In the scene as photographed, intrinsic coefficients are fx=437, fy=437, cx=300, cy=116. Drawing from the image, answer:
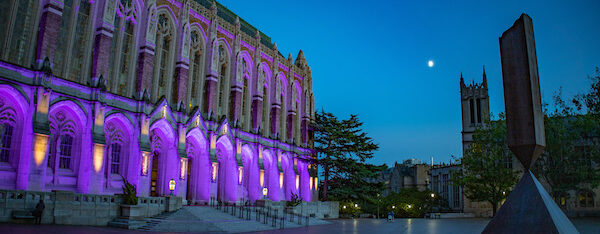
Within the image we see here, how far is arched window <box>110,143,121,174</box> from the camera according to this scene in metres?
29.9

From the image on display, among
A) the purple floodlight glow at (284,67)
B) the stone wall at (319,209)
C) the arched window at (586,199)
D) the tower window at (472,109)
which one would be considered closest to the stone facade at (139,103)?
the purple floodlight glow at (284,67)

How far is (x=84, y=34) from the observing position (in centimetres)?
2939

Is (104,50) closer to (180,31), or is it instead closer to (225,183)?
(180,31)

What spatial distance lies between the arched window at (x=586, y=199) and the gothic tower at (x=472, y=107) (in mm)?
15559

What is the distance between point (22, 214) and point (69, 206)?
84.8 inches

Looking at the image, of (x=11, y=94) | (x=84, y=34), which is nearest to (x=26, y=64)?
(x=11, y=94)

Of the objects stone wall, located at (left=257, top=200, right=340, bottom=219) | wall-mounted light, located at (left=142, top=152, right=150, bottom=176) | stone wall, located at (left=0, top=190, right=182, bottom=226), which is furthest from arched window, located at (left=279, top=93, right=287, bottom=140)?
stone wall, located at (left=0, top=190, right=182, bottom=226)

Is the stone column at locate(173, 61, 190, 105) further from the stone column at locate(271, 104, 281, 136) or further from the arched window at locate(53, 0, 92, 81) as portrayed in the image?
the stone column at locate(271, 104, 281, 136)

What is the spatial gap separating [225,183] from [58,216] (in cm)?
1980

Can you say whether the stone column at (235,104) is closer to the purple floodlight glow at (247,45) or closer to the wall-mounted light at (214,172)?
the purple floodlight glow at (247,45)

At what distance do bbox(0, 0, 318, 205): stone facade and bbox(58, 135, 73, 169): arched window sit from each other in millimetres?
63

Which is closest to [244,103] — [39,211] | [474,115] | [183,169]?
[183,169]

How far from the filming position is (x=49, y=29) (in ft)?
85.5

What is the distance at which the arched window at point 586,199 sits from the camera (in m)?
56.2
